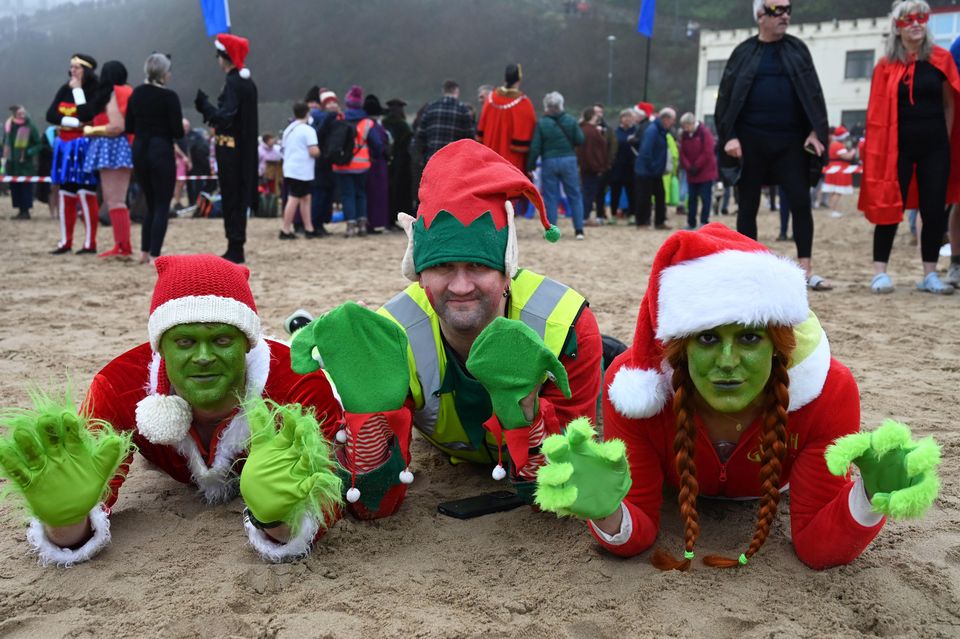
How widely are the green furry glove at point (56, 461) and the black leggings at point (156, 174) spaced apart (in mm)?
5568

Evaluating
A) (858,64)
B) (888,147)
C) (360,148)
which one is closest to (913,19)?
(888,147)

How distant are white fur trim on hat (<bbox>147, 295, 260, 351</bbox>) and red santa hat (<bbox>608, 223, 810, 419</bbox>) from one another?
1135 mm

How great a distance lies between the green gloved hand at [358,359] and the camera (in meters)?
2.31

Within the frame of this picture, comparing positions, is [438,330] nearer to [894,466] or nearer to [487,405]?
[487,405]

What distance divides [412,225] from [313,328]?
1.74 feet

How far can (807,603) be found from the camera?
2055mm

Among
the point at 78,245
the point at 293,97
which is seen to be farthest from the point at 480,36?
the point at 78,245

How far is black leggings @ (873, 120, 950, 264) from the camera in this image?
5.52 meters

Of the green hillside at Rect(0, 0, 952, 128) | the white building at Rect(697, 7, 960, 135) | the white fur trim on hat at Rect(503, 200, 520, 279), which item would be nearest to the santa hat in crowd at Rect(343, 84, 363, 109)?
the white fur trim on hat at Rect(503, 200, 520, 279)

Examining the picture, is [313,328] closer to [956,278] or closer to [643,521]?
[643,521]

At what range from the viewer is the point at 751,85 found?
5.57 m

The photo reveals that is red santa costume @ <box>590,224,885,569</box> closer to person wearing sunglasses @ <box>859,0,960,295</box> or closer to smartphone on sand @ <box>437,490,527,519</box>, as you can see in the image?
smartphone on sand @ <box>437,490,527,519</box>

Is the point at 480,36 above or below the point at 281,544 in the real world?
above

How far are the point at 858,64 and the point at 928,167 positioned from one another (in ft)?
115
